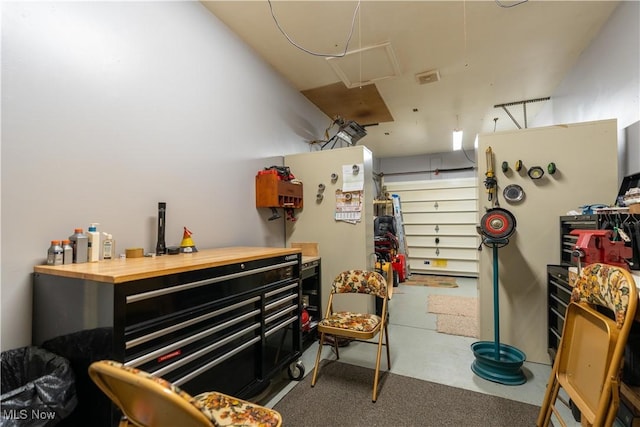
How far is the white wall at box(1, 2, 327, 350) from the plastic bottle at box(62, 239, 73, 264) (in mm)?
97

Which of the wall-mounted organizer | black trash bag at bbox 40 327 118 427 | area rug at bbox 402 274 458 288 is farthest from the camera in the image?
area rug at bbox 402 274 458 288

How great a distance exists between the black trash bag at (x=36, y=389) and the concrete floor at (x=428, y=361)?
1.15 meters

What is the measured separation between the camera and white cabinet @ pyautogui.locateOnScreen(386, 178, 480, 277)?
6.01 meters

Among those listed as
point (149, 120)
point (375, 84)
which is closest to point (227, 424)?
point (149, 120)

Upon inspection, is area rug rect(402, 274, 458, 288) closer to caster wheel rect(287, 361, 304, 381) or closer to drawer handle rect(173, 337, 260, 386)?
caster wheel rect(287, 361, 304, 381)

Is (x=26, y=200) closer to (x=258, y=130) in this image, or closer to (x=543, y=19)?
(x=258, y=130)

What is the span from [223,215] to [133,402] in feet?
5.92

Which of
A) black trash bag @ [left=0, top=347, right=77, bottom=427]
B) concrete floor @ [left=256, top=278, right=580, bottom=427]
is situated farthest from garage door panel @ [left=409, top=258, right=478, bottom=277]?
black trash bag @ [left=0, top=347, right=77, bottom=427]

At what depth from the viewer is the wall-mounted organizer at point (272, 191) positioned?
2.74m

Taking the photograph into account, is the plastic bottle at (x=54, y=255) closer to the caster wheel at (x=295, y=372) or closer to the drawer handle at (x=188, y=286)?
the drawer handle at (x=188, y=286)

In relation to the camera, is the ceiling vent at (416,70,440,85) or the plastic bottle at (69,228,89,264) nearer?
the plastic bottle at (69,228,89,264)

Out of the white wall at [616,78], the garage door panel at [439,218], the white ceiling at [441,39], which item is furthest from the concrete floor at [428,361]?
the garage door panel at [439,218]

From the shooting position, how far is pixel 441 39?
108 inches

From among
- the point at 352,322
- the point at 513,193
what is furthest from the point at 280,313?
the point at 513,193
